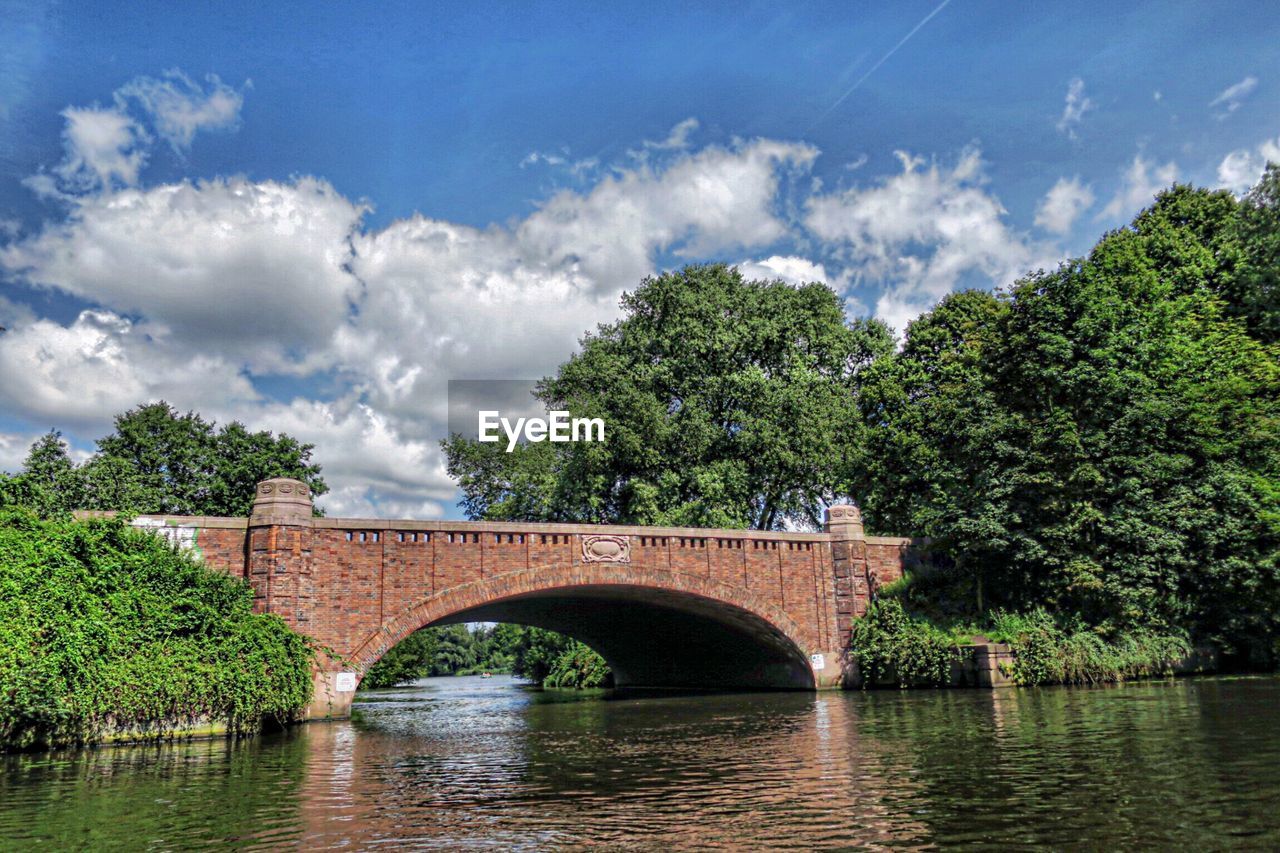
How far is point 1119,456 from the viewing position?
82.6ft

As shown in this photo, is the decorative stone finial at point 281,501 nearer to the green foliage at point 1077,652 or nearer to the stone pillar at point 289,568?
the stone pillar at point 289,568

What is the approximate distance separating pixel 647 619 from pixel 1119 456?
52.1 ft

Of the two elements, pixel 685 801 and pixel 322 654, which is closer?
pixel 685 801

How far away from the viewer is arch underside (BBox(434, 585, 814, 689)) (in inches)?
1067

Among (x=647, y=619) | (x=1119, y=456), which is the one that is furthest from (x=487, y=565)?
(x=1119, y=456)

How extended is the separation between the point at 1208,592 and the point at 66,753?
28.1 meters

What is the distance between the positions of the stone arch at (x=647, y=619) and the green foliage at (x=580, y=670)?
4.67 m

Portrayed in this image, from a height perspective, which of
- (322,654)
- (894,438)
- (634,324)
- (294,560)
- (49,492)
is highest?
(634,324)

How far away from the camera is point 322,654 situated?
20938 millimetres

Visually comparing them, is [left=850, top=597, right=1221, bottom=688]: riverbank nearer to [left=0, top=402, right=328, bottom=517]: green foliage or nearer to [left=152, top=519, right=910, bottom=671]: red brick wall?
[left=152, top=519, right=910, bottom=671]: red brick wall

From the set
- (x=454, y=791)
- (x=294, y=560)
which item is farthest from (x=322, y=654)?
(x=454, y=791)

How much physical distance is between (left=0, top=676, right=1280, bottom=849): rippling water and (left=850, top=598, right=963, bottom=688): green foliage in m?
7.82

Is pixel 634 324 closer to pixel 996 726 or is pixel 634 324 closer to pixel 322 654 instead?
pixel 322 654

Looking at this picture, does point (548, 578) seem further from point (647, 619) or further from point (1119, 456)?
point (1119, 456)
